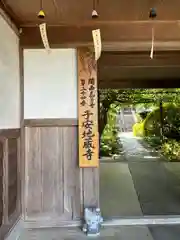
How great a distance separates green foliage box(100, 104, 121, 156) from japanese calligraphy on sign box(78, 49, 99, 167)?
7039 mm

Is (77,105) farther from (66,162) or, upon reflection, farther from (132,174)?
(132,174)

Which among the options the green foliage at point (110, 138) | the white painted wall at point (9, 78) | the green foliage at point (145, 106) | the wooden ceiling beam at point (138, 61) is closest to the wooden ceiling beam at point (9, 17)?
the white painted wall at point (9, 78)

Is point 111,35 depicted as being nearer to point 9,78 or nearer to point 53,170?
point 9,78

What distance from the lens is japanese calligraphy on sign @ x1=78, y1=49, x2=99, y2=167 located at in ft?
11.3

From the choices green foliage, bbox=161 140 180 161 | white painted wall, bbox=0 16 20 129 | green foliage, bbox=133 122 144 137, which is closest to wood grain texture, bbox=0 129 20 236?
white painted wall, bbox=0 16 20 129

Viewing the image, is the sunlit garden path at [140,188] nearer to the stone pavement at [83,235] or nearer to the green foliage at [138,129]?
the stone pavement at [83,235]

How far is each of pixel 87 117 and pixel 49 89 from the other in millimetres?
523

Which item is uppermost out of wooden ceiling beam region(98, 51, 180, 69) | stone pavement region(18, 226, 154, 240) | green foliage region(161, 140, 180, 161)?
wooden ceiling beam region(98, 51, 180, 69)

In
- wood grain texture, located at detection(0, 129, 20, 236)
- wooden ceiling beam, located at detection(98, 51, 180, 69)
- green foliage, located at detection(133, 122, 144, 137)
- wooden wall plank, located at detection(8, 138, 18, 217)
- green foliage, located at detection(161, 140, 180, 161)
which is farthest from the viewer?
green foliage, located at detection(133, 122, 144, 137)

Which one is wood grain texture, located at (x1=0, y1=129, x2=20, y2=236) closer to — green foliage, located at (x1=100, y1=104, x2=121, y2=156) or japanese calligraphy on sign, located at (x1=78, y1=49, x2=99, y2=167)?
japanese calligraphy on sign, located at (x1=78, y1=49, x2=99, y2=167)

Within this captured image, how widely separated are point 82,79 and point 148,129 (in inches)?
426

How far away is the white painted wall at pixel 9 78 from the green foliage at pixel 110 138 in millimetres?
7350

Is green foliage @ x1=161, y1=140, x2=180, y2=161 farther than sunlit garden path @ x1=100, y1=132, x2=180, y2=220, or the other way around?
green foliage @ x1=161, y1=140, x2=180, y2=161

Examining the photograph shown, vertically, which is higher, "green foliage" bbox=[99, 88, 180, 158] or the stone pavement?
"green foliage" bbox=[99, 88, 180, 158]
